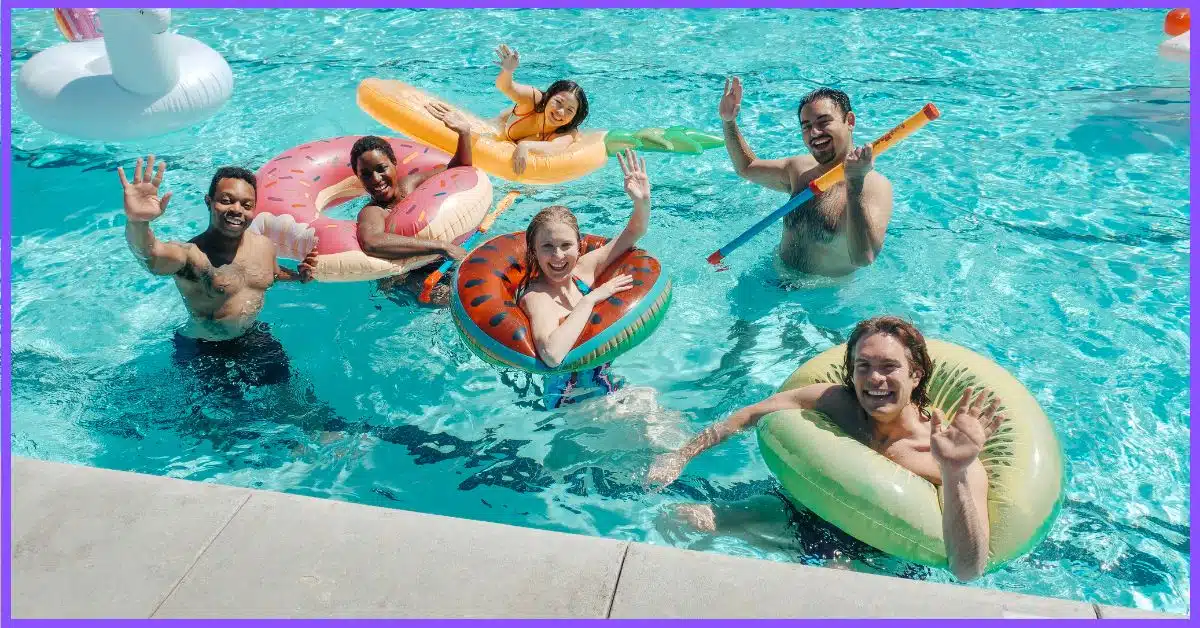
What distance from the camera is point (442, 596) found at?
2953 mm

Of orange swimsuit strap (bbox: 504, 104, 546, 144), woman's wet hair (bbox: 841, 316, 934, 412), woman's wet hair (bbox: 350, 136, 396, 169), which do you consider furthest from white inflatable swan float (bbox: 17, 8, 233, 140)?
woman's wet hair (bbox: 841, 316, 934, 412)

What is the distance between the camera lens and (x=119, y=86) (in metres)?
6.27

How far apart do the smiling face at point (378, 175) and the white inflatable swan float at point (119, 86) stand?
5.69ft

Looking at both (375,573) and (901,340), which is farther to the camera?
(901,340)

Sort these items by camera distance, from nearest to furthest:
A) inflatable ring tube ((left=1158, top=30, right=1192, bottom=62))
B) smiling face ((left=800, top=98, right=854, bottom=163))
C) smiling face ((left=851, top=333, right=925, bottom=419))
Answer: smiling face ((left=851, top=333, right=925, bottom=419))
smiling face ((left=800, top=98, right=854, bottom=163))
inflatable ring tube ((left=1158, top=30, right=1192, bottom=62))

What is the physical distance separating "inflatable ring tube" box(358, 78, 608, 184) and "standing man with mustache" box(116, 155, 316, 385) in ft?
5.90

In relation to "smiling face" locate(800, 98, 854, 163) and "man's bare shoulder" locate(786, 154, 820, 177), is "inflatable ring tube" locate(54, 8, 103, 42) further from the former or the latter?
"smiling face" locate(800, 98, 854, 163)

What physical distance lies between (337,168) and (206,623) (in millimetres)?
3267

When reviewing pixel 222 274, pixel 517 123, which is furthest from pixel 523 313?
pixel 517 123

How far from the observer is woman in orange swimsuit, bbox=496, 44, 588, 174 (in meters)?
6.45

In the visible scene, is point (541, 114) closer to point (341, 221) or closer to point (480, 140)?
point (480, 140)

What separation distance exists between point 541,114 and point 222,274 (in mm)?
2762

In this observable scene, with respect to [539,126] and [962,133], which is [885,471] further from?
[962,133]

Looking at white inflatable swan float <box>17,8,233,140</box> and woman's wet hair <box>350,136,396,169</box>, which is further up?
white inflatable swan float <box>17,8,233,140</box>
